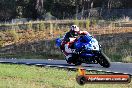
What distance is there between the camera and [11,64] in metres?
22.8

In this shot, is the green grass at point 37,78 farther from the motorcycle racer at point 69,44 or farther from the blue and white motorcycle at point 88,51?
the blue and white motorcycle at point 88,51

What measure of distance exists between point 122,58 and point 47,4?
4380cm

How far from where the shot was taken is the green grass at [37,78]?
15602 mm

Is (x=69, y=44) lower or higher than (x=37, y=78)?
higher

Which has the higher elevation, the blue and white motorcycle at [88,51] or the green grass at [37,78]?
the blue and white motorcycle at [88,51]

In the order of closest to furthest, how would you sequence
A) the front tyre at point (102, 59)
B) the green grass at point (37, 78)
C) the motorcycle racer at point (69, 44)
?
the front tyre at point (102, 59) < the motorcycle racer at point (69, 44) < the green grass at point (37, 78)

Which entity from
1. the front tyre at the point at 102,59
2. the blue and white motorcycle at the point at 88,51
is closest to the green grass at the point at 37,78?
the front tyre at the point at 102,59

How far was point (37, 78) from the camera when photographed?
58.3 ft

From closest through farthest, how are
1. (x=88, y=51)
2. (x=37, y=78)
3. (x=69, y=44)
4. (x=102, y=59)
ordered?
1. (x=88, y=51)
2. (x=102, y=59)
3. (x=69, y=44)
4. (x=37, y=78)

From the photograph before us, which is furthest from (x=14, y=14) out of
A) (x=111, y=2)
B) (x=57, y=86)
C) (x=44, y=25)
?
(x=57, y=86)

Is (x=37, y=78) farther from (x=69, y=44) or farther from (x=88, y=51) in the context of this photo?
(x=88, y=51)

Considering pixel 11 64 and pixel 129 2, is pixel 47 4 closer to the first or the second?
pixel 129 2

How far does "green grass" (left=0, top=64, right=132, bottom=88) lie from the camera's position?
1560 cm

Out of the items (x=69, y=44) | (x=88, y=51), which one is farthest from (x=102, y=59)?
(x=69, y=44)
